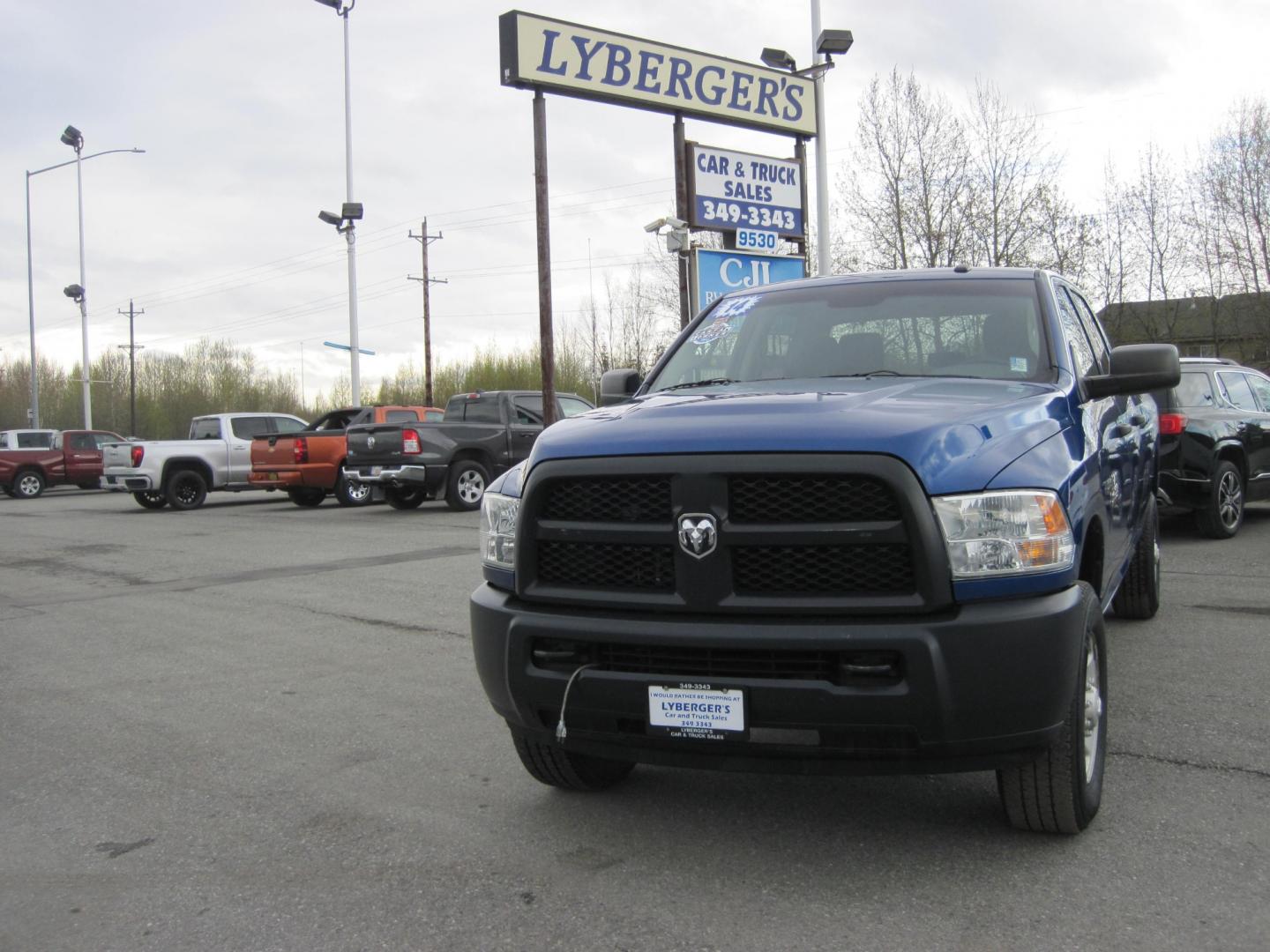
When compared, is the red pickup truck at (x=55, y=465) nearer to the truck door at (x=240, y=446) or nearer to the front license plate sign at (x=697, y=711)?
the truck door at (x=240, y=446)

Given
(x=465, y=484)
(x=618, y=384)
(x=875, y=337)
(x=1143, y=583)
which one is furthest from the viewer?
(x=465, y=484)

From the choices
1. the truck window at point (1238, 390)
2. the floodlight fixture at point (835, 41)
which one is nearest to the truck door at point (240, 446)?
the floodlight fixture at point (835, 41)

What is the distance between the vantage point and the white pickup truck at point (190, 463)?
20.8 meters

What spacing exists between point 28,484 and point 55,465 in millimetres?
803

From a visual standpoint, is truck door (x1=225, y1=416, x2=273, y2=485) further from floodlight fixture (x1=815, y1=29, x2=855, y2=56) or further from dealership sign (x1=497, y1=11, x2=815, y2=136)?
floodlight fixture (x1=815, y1=29, x2=855, y2=56)

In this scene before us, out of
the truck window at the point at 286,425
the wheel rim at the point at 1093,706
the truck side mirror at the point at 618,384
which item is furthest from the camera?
the truck window at the point at 286,425

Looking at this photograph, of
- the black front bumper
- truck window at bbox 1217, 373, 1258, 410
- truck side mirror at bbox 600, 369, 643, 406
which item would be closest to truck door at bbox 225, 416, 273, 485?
truck window at bbox 1217, 373, 1258, 410

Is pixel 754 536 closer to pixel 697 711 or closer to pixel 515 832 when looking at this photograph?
pixel 697 711

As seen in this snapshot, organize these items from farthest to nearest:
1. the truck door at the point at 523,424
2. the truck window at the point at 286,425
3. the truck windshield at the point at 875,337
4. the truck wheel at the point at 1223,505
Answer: the truck window at the point at 286,425, the truck door at the point at 523,424, the truck wheel at the point at 1223,505, the truck windshield at the point at 875,337

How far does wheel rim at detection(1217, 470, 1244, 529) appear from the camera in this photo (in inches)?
406

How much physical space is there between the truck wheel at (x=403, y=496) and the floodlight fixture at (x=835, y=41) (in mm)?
9734

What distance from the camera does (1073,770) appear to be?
130 inches

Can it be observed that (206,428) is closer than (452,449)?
No

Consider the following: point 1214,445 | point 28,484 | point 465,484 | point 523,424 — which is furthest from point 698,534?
point 28,484
